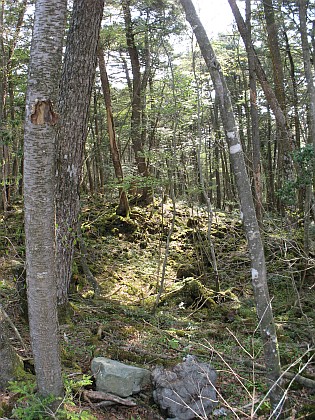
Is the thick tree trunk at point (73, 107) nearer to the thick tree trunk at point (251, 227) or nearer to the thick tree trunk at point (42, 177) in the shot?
the thick tree trunk at point (251, 227)

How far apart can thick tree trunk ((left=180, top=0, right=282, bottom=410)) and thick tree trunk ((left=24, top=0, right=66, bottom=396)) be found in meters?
2.22

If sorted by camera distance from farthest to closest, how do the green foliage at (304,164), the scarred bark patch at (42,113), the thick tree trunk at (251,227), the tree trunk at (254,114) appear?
1. the tree trunk at (254,114)
2. the green foliage at (304,164)
3. the thick tree trunk at (251,227)
4. the scarred bark patch at (42,113)

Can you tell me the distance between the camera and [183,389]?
4.63 meters

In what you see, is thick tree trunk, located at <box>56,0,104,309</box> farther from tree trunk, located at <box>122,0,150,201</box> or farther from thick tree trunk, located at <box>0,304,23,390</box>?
tree trunk, located at <box>122,0,150,201</box>

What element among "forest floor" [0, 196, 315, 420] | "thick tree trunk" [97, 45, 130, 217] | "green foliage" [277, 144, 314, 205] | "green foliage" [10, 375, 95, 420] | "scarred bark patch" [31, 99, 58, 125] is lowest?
"forest floor" [0, 196, 315, 420]

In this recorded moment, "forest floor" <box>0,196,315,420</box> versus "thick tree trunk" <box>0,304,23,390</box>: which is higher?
"thick tree trunk" <box>0,304,23,390</box>

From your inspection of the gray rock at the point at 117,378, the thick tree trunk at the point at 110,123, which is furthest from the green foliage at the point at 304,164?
the gray rock at the point at 117,378

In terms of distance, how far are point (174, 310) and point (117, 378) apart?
3920 millimetres

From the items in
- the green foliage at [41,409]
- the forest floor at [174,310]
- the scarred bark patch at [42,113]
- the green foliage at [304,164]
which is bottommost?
the forest floor at [174,310]

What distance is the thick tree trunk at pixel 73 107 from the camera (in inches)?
231

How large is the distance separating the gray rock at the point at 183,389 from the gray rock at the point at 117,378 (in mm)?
196

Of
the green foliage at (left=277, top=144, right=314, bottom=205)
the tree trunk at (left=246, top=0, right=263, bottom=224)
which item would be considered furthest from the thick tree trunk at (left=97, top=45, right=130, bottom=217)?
the green foliage at (left=277, top=144, right=314, bottom=205)

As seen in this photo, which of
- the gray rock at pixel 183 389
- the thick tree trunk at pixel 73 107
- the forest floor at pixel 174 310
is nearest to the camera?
the gray rock at pixel 183 389

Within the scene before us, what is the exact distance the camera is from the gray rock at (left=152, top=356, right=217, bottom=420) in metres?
4.43
